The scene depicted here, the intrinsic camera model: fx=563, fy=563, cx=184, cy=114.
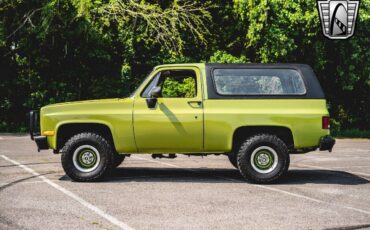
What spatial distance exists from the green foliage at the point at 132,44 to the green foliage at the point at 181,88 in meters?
11.6

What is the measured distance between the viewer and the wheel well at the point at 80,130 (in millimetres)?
9469

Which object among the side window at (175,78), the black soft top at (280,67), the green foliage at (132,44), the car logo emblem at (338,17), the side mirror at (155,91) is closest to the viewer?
the side mirror at (155,91)

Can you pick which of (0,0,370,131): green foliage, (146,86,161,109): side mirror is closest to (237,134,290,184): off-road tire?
(146,86,161,109): side mirror

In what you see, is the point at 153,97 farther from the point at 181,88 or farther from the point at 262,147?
the point at 262,147

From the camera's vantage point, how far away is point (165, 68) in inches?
375

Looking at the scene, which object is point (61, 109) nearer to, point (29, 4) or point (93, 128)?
point (93, 128)

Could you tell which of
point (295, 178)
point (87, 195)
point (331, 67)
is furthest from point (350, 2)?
point (87, 195)

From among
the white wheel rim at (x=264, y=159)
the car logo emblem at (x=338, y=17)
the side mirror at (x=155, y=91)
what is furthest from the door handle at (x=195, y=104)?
the car logo emblem at (x=338, y=17)

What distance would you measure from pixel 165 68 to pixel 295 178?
3104 millimetres

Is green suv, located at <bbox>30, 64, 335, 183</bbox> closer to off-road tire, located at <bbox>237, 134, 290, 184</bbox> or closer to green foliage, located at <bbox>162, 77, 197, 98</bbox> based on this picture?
off-road tire, located at <bbox>237, 134, 290, 184</bbox>

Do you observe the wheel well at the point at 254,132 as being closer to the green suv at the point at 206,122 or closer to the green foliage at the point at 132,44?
the green suv at the point at 206,122

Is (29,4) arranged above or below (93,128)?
above

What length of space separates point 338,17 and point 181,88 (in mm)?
15838

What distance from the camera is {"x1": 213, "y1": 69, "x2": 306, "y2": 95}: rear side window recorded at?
9.37 metres
